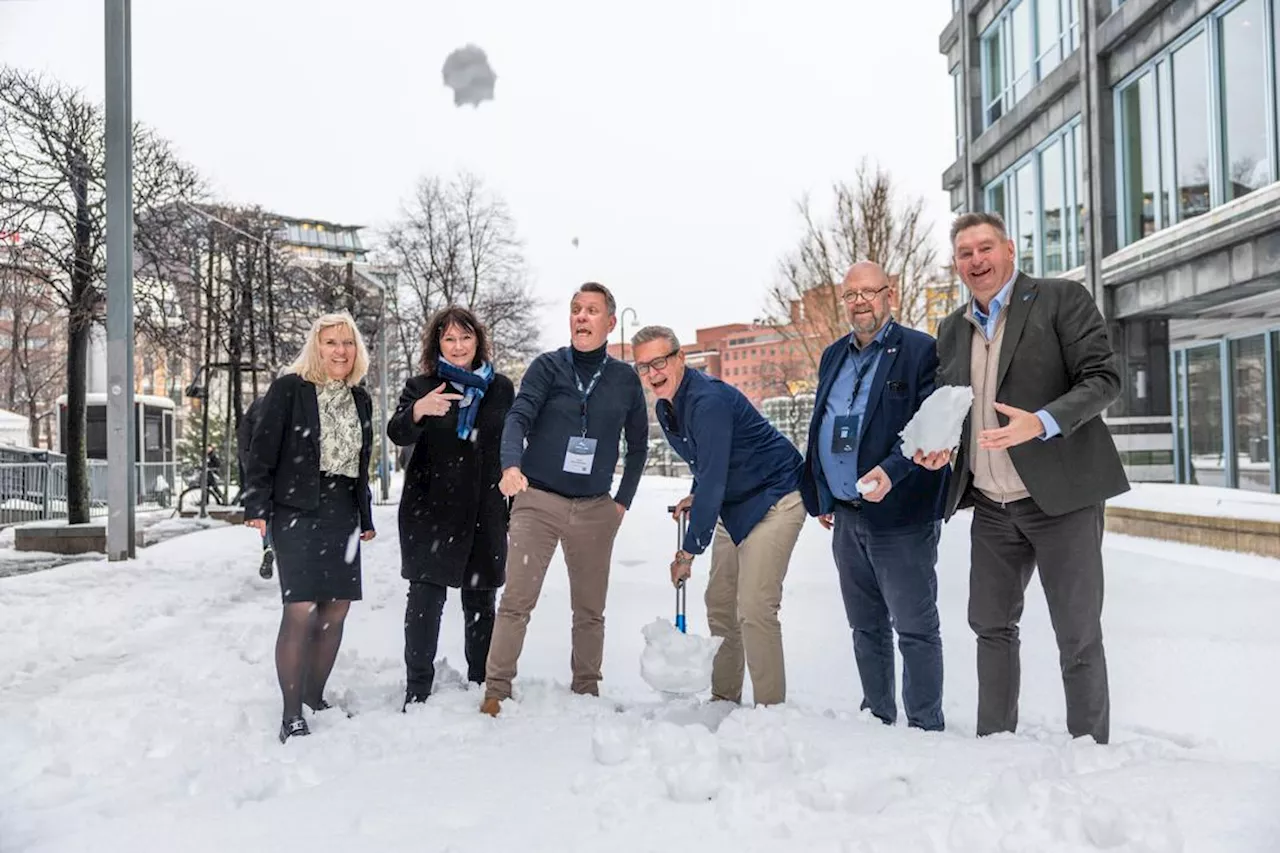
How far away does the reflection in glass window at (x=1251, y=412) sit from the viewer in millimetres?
16672

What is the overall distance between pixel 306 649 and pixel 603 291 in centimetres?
208

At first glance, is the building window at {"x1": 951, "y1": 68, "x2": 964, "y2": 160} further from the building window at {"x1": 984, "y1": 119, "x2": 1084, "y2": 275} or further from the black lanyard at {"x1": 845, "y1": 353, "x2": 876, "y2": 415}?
the black lanyard at {"x1": 845, "y1": 353, "x2": 876, "y2": 415}

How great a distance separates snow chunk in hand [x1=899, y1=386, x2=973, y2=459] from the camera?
3.29m

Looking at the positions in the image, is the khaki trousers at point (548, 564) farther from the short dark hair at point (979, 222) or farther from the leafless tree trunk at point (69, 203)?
the leafless tree trunk at point (69, 203)

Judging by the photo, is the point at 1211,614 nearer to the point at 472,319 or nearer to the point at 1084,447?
the point at 1084,447

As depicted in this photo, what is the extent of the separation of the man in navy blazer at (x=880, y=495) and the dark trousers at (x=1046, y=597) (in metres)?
0.22

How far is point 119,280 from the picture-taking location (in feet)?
34.6

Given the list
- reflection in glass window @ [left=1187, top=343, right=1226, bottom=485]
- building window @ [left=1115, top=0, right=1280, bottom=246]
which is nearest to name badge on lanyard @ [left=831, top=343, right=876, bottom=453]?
building window @ [left=1115, top=0, right=1280, bottom=246]

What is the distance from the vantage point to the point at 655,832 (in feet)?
8.90

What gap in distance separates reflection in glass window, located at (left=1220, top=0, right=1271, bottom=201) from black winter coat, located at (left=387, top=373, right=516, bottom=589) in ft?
41.3

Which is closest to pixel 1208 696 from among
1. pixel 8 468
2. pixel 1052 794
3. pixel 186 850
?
pixel 1052 794

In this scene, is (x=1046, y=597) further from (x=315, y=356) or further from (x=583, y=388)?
(x=315, y=356)

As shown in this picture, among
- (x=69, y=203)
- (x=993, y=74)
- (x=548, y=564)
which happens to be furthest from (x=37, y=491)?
(x=993, y=74)

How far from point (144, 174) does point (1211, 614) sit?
602 inches
